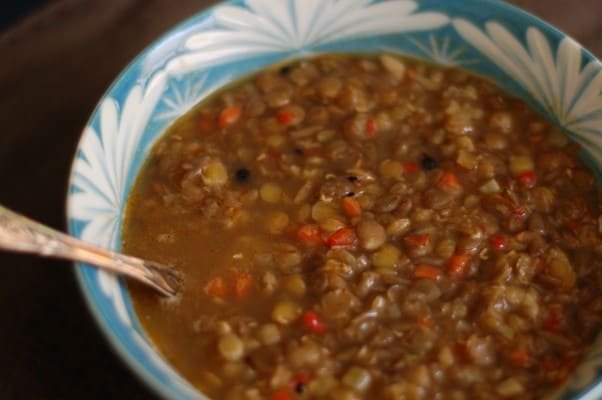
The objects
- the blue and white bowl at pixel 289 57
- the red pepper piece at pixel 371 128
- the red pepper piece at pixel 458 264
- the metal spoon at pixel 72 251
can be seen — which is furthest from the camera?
the red pepper piece at pixel 371 128

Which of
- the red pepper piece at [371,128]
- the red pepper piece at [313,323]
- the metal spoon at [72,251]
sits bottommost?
the metal spoon at [72,251]

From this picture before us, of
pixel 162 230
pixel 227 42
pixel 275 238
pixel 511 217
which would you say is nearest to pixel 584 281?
pixel 511 217

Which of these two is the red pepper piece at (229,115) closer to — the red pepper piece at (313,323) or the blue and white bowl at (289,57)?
the blue and white bowl at (289,57)

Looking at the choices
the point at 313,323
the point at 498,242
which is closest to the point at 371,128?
the point at 498,242

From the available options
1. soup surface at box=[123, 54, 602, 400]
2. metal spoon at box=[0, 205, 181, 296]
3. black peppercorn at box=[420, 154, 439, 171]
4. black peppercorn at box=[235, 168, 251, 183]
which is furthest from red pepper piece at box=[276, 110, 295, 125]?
metal spoon at box=[0, 205, 181, 296]

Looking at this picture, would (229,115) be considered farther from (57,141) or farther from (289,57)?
(57,141)

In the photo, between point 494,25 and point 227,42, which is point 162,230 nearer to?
point 227,42

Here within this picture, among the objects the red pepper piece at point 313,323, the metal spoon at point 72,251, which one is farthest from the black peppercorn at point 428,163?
the metal spoon at point 72,251
